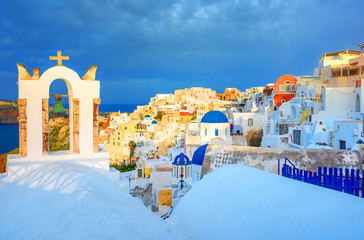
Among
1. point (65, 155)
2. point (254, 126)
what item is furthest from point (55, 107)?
point (254, 126)

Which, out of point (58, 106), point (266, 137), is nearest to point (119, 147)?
point (266, 137)

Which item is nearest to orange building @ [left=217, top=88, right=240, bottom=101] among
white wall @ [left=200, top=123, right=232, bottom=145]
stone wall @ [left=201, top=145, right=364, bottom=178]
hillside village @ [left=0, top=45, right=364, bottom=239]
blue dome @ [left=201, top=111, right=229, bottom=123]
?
blue dome @ [left=201, top=111, right=229, bottom=123]

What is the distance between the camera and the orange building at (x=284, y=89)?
1275 inches

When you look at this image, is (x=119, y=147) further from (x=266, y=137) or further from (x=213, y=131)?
(x=266, y=137)

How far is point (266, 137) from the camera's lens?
2345 centimetres

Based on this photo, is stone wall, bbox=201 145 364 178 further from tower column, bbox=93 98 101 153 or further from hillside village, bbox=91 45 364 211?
tower column, bbox=93 98 101 153

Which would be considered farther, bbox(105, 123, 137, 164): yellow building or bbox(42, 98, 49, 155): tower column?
bbox(105, 123, 137, 164): yellow building

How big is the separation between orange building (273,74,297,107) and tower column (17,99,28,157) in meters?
28.8

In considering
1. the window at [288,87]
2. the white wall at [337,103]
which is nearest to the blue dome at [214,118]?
the white wall at [337,103]

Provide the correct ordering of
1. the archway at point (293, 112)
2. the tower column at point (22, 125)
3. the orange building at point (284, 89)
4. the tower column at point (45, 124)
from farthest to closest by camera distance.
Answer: the orange building at point (284, 89) < the archway at point (293, 112) < the tower column at point (45, 124) < the tower column at point (22, 125)

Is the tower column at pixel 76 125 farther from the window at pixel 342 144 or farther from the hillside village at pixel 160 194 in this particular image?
the window at pixel 342 144

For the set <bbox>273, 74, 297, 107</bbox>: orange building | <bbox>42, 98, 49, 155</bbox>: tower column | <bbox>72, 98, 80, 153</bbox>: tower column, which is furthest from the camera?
<bbox>273, 74, 297, 107</bbox>: orange building

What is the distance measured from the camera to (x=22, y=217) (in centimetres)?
376

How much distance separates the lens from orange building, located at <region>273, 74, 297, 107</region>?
32.4m
